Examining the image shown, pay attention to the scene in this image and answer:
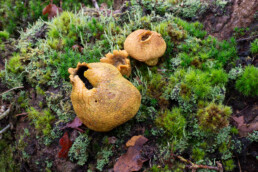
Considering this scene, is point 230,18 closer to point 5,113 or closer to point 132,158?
point 132,158

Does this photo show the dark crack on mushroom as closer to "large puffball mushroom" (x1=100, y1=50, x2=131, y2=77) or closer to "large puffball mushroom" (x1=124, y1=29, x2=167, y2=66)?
"large puffball mushroom" (x1=100, y1=50, x2=131, y2=77)

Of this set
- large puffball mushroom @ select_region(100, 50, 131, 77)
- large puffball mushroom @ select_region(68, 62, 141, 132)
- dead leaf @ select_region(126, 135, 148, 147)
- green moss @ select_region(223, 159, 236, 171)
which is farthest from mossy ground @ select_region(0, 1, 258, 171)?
large puffball mushroom @ select_region(68, 62, 141, 132)

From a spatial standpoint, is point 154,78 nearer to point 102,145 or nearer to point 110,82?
point 110,82

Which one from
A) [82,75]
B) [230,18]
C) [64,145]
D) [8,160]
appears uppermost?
[230,18]

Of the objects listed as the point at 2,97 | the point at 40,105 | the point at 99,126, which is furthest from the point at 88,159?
the point at 2,97

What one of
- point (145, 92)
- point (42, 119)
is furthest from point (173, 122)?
point (42, 119)

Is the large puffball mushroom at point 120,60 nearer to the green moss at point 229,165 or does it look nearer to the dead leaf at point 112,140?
the dead leaf at point 112,140
